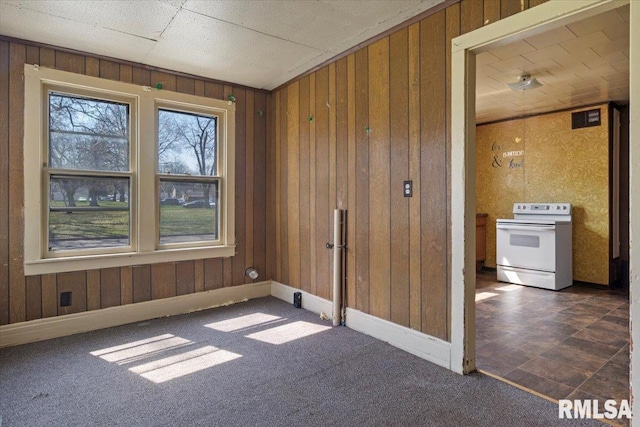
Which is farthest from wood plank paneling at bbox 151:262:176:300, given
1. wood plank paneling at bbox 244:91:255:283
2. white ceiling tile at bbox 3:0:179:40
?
white ceiling tile at bbox 3:0:179:40

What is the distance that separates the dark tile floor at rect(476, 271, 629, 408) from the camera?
2.19 meters

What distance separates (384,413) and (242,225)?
265 cm

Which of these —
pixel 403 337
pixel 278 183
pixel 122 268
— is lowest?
pixel 403 337

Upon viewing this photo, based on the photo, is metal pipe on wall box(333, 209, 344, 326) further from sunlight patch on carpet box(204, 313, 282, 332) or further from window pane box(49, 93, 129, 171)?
window pane box(49, 93, 129, 171)

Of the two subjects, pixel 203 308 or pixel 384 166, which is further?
pixel 203 308

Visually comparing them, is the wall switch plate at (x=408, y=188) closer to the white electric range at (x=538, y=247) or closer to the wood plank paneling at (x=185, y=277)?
the wood plank paneling at (x=185, y=277)

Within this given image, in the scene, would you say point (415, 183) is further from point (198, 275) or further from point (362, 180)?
point (198, 275)

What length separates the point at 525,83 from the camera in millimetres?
3617

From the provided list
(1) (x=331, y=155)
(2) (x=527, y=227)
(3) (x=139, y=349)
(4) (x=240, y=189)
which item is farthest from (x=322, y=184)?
(2) (x=527, y=227)

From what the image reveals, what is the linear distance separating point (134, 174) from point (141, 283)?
41.1 inches

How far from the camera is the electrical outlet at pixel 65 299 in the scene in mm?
3029

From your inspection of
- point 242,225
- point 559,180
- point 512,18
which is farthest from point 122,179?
point 559,180

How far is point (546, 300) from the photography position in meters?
4.04

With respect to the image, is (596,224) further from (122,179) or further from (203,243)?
(122,179)
